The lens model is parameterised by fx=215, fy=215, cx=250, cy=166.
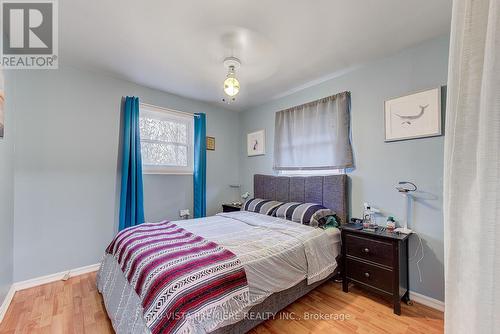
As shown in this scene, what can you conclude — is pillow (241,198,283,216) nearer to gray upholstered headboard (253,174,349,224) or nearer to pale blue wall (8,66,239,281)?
gray upholstered headboard (253,174,349,224)

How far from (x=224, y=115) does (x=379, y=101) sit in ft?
8.97

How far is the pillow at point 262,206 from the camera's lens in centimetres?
307

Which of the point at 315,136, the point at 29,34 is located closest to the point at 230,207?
the point at 315,136

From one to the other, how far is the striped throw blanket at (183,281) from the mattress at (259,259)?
0.08 m

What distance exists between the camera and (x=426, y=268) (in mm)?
2143

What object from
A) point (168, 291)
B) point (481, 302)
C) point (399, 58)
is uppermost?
point (399, 58)

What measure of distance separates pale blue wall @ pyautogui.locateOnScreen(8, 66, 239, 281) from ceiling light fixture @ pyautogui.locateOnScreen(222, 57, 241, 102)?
5.30 feet

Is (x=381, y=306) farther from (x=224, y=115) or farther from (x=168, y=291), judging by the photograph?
(x=224, y=115)

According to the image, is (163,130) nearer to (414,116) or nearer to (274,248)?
(274,248)

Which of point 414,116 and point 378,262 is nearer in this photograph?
point 378,262

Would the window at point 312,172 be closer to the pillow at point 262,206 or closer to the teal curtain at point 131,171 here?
the pillow at point 262,206

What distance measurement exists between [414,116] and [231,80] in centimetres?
193

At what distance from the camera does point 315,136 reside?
3117 millimetres

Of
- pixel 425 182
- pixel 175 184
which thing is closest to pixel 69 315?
pixel 175 184
